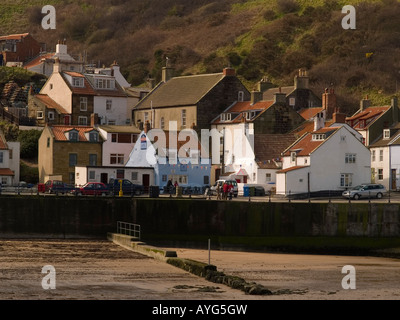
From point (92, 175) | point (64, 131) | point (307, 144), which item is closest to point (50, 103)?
point (64, 131)

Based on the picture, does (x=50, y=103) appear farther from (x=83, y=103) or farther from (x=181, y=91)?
(x=181, y=91)

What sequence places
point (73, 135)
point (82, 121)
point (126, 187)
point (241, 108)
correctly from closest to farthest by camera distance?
1. point (126, 187)
2. point (73, 135)
3. point (241, 108)
4. point (82, 121)

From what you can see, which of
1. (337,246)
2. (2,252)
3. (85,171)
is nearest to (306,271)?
(337,246)

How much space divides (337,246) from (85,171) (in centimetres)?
2329

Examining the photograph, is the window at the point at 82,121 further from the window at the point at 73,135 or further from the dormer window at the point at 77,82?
the window at the point at 73,135

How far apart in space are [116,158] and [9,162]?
9452 millimetres

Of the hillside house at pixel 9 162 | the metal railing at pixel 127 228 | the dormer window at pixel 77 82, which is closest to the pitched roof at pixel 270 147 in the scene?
the hillside house at pixel 9 162

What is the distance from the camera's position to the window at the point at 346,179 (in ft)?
244

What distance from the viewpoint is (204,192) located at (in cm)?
7725

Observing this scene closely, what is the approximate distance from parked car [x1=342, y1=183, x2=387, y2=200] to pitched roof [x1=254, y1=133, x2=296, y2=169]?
10.5m

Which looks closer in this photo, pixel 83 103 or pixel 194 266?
pixel 194 266

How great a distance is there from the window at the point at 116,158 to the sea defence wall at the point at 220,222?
2266cm

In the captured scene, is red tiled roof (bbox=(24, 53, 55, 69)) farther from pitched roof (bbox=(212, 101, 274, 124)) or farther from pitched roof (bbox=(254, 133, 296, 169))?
pitched roof (bbox=(254, 133, 296, 169))

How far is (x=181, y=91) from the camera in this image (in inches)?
3861
